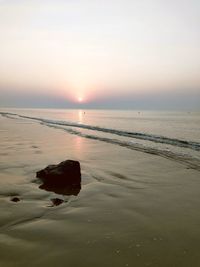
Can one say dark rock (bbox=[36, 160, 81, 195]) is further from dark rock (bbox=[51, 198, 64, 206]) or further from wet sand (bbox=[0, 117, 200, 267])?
dark rock (bbox=[51, 198, 64, 206])

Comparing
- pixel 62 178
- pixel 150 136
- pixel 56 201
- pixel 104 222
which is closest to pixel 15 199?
pixel 56 201

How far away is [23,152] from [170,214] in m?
11.0

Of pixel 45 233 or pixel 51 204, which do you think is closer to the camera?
pixel 45 233

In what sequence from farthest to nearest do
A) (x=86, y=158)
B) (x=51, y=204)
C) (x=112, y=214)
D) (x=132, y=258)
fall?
(x=86, y=158), (x=51, y=204), (x=112, y=214), (x=132, y=258)

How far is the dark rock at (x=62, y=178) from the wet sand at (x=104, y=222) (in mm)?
302

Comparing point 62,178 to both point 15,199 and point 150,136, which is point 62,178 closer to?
point 15,199

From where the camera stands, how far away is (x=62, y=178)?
9.65 metres

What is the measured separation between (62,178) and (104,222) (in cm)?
Answer: 368

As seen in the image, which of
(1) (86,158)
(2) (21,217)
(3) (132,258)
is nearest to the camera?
(3) (132,258)

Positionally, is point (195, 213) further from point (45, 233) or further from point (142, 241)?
point (45, 233)

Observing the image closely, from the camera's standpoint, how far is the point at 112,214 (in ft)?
22.2

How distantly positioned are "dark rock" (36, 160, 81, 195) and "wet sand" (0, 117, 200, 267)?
302 mm

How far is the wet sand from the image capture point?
4723mm

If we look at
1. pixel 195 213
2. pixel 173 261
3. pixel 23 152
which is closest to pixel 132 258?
pixel 173 261
